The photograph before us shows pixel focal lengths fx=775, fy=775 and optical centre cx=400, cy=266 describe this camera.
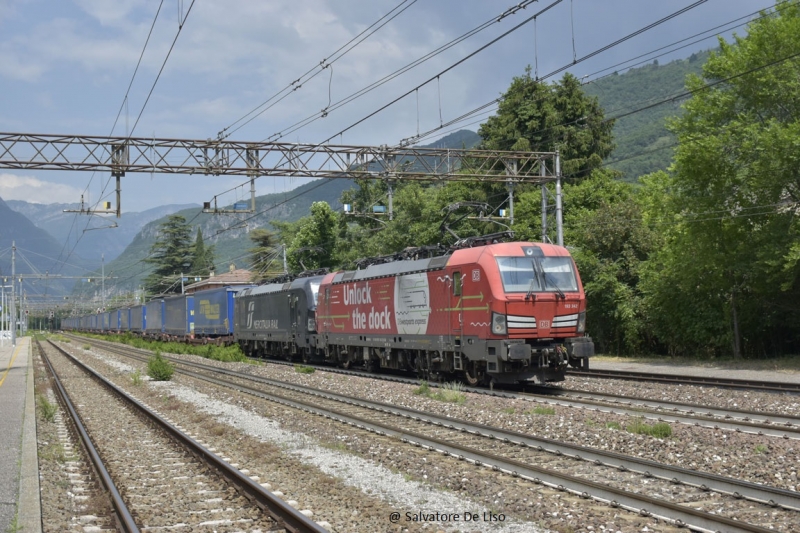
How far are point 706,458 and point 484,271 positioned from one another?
858cm

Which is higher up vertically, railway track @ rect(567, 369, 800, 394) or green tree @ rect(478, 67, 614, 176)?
green tree @ rect(478, 67, 614, 176)

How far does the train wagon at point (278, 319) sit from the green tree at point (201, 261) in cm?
7663

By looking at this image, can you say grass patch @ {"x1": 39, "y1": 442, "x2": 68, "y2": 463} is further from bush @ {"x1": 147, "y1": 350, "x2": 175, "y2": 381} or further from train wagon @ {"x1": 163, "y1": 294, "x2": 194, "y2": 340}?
train wagon @ {"x1": 163, "y1": 294, "x2": 194, "y2": 340}

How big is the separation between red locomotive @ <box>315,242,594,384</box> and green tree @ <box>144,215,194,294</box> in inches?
3691

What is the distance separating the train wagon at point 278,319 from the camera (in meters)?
29.9

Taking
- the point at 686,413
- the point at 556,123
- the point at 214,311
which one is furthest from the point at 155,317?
the point at 686,413

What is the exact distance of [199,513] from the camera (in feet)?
26.6

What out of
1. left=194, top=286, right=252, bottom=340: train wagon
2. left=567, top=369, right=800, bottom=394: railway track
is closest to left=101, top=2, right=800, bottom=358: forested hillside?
left=567, top=369, right=800, bottom=394: railway track

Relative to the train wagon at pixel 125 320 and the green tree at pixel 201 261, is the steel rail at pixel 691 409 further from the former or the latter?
the green tree at pixel 201 261

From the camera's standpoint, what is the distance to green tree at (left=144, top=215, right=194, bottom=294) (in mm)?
110562

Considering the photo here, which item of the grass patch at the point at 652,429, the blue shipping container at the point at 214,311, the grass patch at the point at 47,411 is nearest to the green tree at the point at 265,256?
the blue shipping container at the point at 214,311

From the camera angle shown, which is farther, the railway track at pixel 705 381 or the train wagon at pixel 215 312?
the train wagon at pixel 215 312

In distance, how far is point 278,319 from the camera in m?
33.3

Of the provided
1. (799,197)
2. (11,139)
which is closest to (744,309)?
(799,197)
